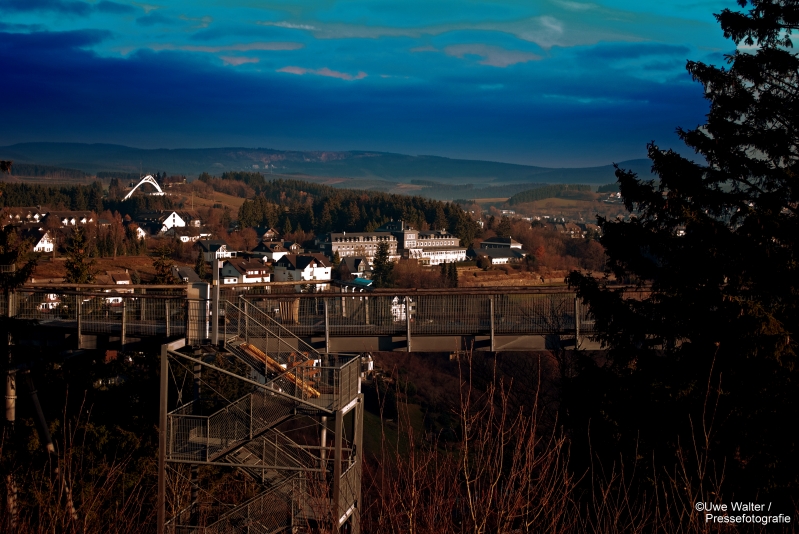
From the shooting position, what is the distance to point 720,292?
26.1 feet

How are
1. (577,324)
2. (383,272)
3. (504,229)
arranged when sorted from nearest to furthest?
(577,324), (383,272), (504,229)

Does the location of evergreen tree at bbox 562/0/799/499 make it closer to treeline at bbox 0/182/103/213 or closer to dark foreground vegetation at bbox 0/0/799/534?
dark foreground vegetation at bbox 0/0/799/534

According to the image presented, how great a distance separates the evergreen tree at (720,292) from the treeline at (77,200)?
10117 centimetres

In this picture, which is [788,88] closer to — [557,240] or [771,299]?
[771,299]

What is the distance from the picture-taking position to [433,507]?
4.60m

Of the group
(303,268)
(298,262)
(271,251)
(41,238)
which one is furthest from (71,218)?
(303,268)

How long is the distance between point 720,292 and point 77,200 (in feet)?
396

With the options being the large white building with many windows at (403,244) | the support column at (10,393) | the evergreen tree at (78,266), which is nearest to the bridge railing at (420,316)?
the support column at (10,393)

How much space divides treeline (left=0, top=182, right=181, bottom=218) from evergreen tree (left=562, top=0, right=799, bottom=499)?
10117 centimetres

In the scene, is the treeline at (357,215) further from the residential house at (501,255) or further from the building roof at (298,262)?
the building roof at (298,262)

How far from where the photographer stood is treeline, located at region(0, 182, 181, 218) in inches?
4301

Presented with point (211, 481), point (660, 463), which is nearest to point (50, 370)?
point (211, 481)

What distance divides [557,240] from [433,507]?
276 ft

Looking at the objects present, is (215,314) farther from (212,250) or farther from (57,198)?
(57,198)
